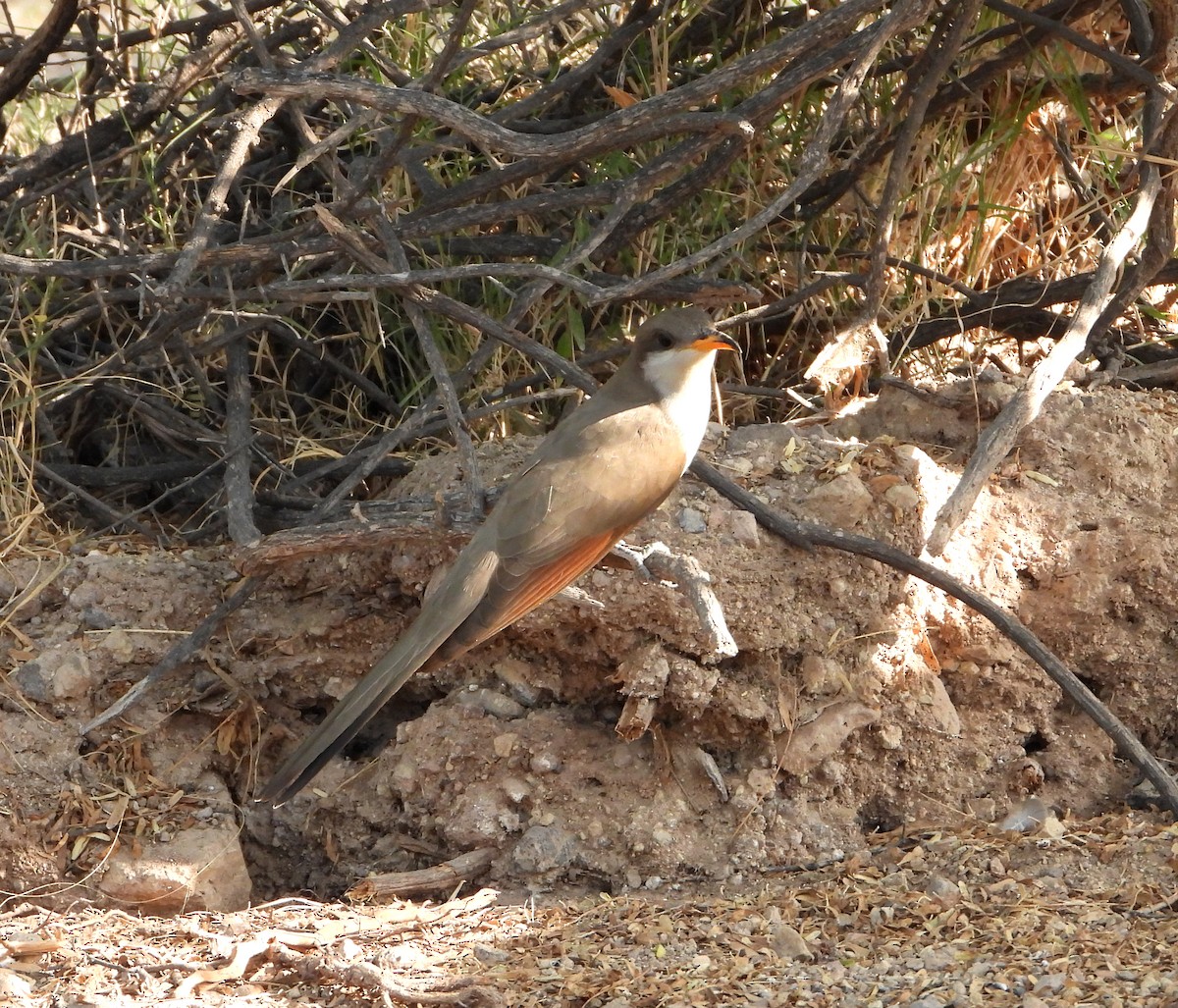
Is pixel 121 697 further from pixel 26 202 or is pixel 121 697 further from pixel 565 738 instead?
pixel 26 202

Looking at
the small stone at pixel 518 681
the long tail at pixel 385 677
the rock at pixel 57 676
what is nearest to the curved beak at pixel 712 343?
the long tail at pixel 385 677

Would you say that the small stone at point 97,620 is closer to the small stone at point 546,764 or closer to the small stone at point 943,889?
the small stone at point 546,764

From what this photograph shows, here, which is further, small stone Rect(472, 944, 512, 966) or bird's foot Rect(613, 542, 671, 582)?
bird's foot Rect(613, 542, 671, 582)

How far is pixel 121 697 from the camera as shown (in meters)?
3.96

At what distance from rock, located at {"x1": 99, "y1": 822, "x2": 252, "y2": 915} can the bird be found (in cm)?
34

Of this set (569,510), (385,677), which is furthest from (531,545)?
(385,677)

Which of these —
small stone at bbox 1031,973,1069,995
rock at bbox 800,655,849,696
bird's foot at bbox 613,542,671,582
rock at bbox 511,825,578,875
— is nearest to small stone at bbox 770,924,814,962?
small stone at bbox 1031,973,1069,995

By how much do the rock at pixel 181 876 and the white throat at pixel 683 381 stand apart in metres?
1.71

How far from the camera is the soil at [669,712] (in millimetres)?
3766

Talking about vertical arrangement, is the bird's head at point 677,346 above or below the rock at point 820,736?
above

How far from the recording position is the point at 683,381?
3980 millimetres

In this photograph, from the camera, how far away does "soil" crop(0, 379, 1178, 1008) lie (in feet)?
12.4

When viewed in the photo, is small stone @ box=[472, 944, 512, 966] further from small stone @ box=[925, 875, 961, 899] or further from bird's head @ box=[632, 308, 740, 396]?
bird's head @ box=[632, 308, 740, 396]

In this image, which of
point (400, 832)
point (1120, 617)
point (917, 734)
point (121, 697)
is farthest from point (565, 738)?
point (1120, 617)
